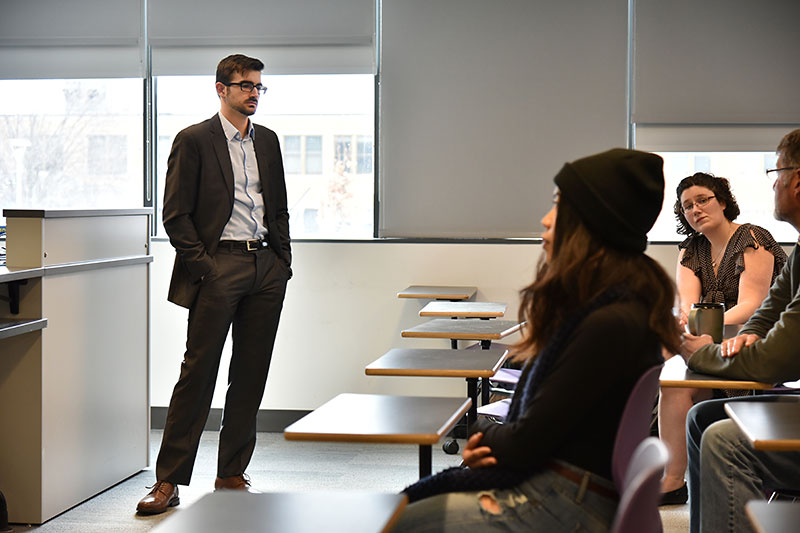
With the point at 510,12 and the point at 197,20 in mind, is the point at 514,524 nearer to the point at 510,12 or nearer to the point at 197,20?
the point at 510,12

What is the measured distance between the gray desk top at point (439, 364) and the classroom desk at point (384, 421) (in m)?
0.28

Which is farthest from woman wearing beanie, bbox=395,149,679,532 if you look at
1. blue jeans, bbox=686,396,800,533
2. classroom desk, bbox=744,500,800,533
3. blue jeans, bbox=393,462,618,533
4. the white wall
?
the white wall

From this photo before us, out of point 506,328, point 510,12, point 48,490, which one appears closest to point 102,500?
point 48,490

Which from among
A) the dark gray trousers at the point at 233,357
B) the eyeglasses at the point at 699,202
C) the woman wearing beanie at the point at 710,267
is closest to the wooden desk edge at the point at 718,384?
the woman wearing beanie at the point at 710,267

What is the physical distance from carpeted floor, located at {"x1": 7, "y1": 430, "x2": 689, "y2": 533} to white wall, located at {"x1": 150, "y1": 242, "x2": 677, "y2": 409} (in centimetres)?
38

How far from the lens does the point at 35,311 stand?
3.45 m

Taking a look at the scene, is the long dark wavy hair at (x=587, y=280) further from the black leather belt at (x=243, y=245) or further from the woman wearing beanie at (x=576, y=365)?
the black leather belt at (x=243, y=245)

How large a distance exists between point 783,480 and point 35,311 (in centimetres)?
262

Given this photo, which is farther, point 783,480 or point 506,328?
point 506,328

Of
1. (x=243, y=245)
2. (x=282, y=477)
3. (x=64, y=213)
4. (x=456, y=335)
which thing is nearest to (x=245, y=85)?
(x=243, y=245)

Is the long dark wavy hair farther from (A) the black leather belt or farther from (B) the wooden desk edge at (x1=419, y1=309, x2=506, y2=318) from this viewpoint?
(A) the black leather belt

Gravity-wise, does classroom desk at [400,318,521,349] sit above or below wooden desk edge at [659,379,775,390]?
above

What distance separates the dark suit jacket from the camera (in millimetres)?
3607

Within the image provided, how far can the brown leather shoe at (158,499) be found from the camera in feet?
11.9
